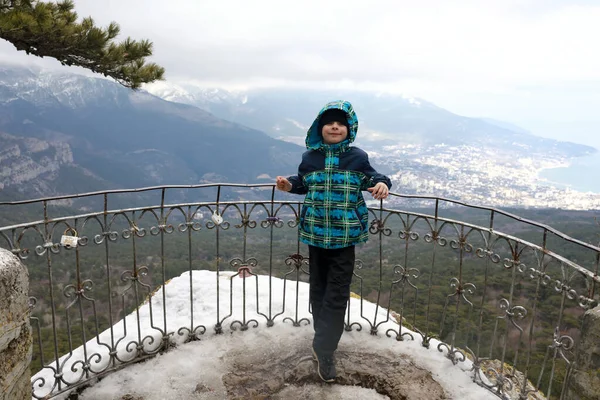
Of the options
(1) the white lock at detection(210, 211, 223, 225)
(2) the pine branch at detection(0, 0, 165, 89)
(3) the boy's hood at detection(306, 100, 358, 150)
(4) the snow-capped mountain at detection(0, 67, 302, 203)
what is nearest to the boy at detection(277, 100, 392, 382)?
(3) the boy's hood at detection(306, 100, 358, 150)

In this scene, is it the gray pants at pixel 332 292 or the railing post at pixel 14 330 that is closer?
the railing post at pixel 14 330

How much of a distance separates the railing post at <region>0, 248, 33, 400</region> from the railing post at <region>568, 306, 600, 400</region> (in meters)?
3.20

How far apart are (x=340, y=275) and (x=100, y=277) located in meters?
27.4

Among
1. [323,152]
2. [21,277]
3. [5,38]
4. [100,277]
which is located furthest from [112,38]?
Answer: [100,277]

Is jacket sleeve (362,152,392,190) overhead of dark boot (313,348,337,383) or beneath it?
overhead

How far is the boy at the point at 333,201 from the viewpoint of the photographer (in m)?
3.18

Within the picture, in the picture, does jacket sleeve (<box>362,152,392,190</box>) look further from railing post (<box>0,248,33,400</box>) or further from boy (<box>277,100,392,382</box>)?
railing post (<box>0,248,33,400</box>)

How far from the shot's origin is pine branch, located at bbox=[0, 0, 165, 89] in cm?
423

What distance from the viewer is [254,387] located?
338 cm

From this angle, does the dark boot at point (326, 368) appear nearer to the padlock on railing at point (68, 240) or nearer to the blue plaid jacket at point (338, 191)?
the blue plaid jacket at point (338, 191)

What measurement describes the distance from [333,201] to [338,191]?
0.31ft

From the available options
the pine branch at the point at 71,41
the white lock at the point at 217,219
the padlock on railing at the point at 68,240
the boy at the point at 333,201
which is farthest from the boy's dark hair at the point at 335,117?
the pine branch at the point at 71,41

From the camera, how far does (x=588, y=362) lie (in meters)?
2.18

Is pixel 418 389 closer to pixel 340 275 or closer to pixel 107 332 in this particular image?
pixel 340 275
